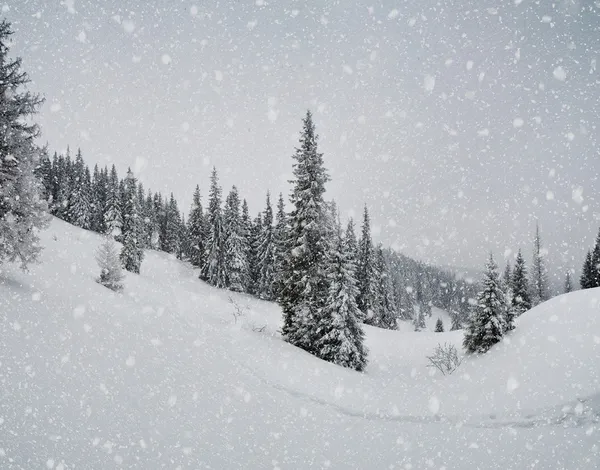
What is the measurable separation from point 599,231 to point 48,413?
192 ft

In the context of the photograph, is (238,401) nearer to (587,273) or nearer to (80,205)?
(587,273)

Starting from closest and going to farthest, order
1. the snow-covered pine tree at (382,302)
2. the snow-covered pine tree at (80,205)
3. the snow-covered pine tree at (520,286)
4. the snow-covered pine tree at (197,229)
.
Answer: the snow-covered pine tree at (520,286), the snow-covered pine tree at (382,302), the snow-covered pine tree at (197,229), the snow-covered pine tree at (80,205)

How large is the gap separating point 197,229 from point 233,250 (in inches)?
570

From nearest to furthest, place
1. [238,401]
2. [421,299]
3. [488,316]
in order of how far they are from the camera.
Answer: [238,401]
[488,316]
[421,299]

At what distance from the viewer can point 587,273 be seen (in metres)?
46.8

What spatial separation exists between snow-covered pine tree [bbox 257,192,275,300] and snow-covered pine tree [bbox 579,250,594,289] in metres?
40.4

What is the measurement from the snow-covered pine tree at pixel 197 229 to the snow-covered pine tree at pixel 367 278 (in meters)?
28.2

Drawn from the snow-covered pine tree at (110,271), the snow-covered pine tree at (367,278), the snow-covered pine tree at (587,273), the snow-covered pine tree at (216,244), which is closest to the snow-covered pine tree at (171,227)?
the snow-covered pine tree at (216,244)

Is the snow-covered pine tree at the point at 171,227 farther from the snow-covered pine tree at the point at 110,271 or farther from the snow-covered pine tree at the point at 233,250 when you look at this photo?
the snow-covered pine tree at the point at 110,271

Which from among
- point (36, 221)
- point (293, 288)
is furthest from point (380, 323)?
point (36, 221)

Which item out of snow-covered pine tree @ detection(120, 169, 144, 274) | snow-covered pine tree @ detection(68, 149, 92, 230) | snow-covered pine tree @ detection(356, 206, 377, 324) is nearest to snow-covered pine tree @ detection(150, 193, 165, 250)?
snow-covered pine tree @ detection(68, 149, 92, 230)

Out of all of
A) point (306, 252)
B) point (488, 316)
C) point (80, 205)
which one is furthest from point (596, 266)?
point (80, 205)

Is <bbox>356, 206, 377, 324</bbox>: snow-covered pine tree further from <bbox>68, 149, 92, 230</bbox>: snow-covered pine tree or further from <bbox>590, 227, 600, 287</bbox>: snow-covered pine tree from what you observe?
<bbox>68, 149, 92, 230</bbox>: snow-covered pine tree

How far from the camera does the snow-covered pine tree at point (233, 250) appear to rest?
159ft
